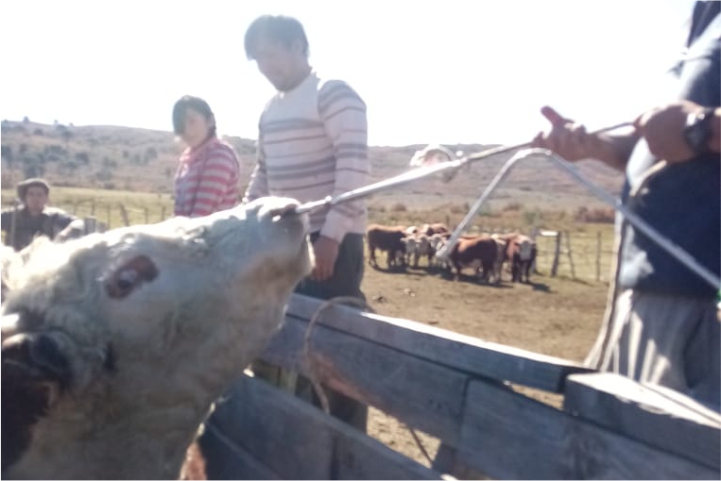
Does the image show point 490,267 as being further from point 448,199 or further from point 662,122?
point 448,199

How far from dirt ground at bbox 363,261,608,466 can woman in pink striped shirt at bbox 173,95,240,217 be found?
2798 mm

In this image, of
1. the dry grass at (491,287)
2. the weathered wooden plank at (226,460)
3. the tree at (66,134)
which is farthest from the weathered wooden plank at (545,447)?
the tree at (66,134)

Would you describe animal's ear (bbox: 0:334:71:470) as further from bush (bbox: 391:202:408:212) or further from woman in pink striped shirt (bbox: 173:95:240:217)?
bush (bbox: 391:202:408:212)

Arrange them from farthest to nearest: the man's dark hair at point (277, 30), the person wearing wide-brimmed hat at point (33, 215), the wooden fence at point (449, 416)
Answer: the person wearing wide-brimmed hat at point (33, 215)
the man's dark hair at point (277, 30)
the wooden fence at point (449, 416)

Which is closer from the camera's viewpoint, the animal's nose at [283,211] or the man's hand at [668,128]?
the man's hand at [668,128]

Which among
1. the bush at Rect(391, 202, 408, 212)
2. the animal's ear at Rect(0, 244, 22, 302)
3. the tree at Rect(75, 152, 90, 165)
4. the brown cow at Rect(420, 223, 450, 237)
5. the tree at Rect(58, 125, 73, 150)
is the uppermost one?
the tree at Rect(58, 125, 73, 150)

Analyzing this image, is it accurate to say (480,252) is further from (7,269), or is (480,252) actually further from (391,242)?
(7,269)

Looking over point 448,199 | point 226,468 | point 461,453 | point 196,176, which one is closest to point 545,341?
point 196,176

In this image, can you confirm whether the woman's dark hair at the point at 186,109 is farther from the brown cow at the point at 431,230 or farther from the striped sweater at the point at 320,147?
the brown cow at the point at 431,230

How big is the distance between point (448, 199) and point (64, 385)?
217ft

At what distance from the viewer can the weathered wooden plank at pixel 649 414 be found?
1471 mm

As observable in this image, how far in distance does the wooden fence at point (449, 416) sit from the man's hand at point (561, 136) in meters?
0.48

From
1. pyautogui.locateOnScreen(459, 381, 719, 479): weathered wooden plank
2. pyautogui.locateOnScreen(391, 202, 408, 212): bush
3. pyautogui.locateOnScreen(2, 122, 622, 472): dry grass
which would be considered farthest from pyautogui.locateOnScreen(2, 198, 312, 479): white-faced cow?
pyautogui.locateOnScreen(391, 202, 408, 212): bush

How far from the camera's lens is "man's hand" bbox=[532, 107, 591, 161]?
195 centimetres
